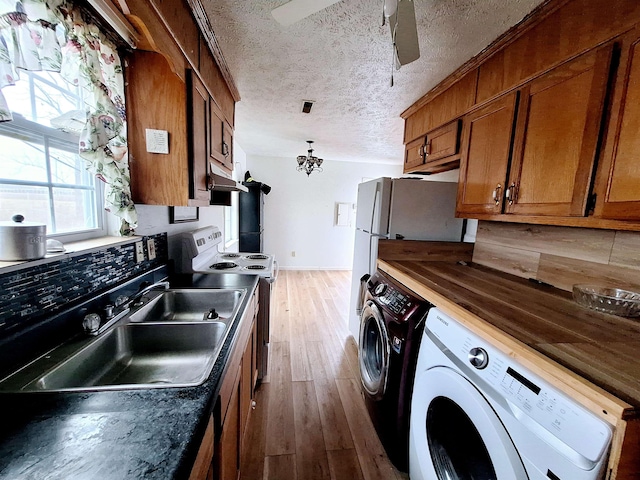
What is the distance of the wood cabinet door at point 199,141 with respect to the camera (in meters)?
1.26

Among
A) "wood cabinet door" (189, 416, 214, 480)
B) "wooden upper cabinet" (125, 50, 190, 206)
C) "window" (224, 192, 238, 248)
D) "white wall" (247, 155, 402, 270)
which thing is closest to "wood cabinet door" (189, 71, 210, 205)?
"wooden upper cabinet" (125, 50, 190, 206)

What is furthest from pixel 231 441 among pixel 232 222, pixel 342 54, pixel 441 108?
pixel 232 222

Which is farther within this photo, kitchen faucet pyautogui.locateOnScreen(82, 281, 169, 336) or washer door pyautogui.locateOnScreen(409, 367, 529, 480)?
kitchen faucet pyautogui.locateOnScreen(82, 281, 169, 336)

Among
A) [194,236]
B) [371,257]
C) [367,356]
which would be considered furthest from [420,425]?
[194,236]

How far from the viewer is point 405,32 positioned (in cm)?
102

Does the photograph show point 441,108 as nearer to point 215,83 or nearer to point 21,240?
point 215,83

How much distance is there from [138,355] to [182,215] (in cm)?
114

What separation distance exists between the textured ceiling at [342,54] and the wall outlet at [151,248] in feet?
3.92

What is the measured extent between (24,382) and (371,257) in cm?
197

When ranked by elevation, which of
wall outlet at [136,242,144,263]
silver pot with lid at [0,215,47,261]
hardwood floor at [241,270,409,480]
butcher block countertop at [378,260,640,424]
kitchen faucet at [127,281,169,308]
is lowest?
hardwood floor at [241,270,409,480]

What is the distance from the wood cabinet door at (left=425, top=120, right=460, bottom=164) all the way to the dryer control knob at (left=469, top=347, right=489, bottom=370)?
1392 mm

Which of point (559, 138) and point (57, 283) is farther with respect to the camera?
point (559, 138)

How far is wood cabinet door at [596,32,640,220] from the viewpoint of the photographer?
2.90ft

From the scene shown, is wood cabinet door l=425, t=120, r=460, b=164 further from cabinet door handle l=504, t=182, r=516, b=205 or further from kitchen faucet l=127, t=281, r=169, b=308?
kitchen faucet l=127, t=281, r=169, b=308
